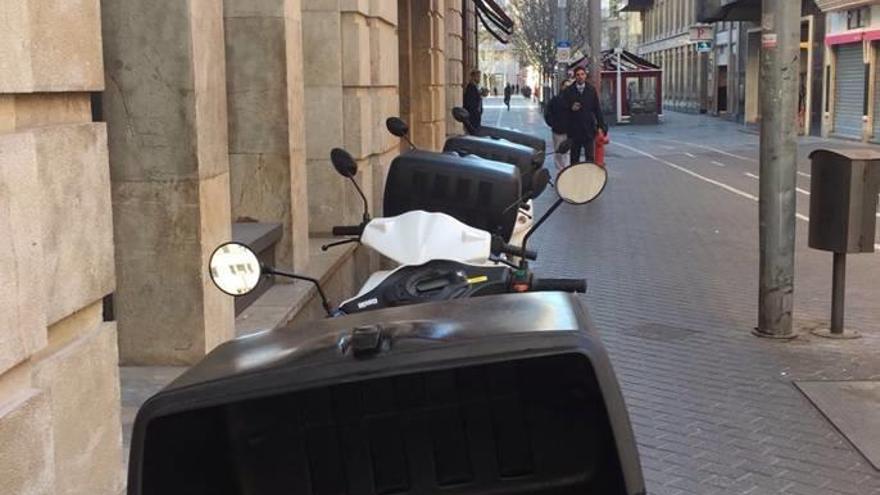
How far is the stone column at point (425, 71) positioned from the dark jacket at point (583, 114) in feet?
7.30

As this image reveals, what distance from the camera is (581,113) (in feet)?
58.5

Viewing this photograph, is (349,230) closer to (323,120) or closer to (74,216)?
(74,216)

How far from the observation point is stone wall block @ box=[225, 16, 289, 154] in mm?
6969

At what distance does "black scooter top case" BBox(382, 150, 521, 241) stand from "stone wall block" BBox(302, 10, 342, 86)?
10.0 feet

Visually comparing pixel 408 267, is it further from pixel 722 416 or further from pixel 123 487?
pixel 722 416

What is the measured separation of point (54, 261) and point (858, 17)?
30.1 meters

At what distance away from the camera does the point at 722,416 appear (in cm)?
579

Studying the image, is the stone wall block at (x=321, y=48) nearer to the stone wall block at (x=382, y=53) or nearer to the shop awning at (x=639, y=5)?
the stone wall block at (x=382, y=53)

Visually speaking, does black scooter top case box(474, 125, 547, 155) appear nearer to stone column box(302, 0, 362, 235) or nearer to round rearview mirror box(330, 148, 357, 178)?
stone column box(302, 0, 362, 235)

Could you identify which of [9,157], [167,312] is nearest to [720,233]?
[167,312]

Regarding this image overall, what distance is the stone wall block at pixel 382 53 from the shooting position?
10.1 m

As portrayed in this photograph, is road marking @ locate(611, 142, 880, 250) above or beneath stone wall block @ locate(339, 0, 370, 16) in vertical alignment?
beneath

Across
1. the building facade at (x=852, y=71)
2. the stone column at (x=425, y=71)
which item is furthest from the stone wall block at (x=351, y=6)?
the building facade at (x=852, y=71)

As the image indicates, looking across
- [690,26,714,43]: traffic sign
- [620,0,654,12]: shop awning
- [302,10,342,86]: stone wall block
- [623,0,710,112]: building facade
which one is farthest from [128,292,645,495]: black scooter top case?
[620,0,654,12]: shop awning
